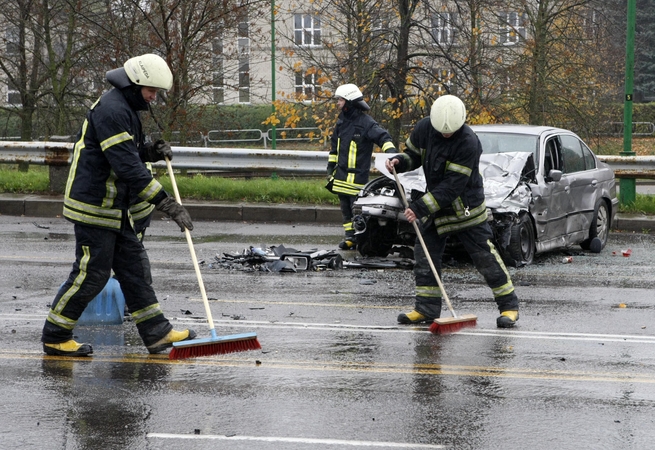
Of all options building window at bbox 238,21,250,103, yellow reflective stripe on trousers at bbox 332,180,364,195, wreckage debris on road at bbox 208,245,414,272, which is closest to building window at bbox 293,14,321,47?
building window at bbox 238,21,250,103

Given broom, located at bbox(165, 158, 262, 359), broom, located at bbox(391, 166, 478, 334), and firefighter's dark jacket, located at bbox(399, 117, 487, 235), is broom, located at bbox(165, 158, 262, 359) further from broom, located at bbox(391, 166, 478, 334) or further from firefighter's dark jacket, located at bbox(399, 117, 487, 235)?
firefighter's dark jacket, located at bbox(399, 117, 487, 235)

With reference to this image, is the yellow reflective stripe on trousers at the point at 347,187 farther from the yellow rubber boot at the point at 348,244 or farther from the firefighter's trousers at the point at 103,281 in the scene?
the firefighter's trousers at the point at 103,281

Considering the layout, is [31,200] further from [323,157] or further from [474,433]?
[474,433]

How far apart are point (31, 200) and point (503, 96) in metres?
10.1

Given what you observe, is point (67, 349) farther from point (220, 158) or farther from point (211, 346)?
point (220, 158)

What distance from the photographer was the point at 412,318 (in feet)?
25.0

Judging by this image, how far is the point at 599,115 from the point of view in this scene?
80.3 feet

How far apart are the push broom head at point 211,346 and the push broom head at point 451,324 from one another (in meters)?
1.53

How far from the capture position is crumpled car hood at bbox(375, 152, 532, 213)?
33.9 feet

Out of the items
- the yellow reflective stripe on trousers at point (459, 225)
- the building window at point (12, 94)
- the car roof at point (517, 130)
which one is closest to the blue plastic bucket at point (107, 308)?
the yellow reflective stripe on trousers at point (459, 225)

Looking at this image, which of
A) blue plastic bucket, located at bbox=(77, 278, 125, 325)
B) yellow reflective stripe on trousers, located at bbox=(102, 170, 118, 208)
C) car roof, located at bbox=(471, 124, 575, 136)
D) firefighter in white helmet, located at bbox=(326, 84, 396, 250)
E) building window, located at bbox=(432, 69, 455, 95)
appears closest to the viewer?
yellow reflective stripe on trousers, located at bbox=(102, 170, 118, 208)

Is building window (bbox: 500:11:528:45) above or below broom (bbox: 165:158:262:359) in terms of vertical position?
above

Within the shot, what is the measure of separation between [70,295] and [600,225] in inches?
309

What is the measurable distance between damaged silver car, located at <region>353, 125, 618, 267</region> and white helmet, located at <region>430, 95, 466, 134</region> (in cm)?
243
